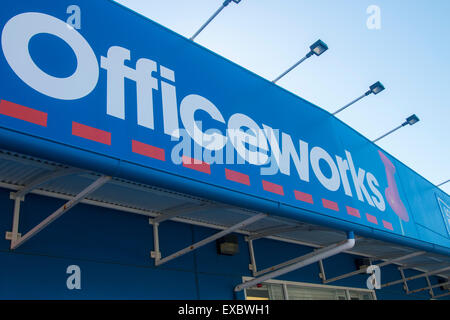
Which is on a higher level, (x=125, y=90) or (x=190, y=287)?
(x=125, y=90)

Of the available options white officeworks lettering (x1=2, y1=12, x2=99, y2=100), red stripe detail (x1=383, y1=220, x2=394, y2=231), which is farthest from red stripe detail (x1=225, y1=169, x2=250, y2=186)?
red stripe detail (x1=383, y1=220, x2=394, y2=231)

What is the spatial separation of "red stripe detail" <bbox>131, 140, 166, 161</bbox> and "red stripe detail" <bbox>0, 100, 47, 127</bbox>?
765 millimetres

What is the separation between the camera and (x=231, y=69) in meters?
5.67

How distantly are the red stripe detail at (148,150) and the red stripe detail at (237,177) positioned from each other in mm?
794

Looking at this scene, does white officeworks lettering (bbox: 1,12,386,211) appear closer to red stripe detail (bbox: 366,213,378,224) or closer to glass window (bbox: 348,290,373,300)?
red stripe detail (bbox: 366,213,378,224)

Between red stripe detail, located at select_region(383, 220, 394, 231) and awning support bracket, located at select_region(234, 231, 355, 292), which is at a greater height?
red stripe detail, located at select_region(383, 220, 394, 231)

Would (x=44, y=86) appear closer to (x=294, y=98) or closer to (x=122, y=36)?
(x=122, y=36)

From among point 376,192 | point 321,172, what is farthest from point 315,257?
point 376,192

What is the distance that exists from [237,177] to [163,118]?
0.95m

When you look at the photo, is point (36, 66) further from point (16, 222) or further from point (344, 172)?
point (344, 172)

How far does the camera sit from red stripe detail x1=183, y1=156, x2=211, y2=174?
13.5 ft

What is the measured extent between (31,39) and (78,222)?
5.96ft
